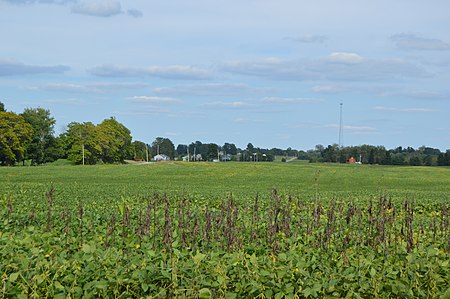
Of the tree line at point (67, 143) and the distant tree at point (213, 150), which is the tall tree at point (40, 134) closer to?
the tree line at point (67, 143)

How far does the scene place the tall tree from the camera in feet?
364

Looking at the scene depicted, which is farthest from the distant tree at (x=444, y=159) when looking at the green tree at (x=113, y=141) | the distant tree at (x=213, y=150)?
the distant tree at (x=213, y=150)

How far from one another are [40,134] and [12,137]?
19.3m

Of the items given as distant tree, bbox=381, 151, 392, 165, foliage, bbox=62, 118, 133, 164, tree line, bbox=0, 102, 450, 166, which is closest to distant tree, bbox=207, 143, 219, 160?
tree line, bbox=0, 102, 450, 166

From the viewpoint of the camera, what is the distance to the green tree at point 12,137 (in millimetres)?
92062

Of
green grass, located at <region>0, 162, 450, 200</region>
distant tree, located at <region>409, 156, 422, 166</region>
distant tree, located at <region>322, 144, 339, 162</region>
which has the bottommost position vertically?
green grass, located at <region>0, 162, 450, 200</region>

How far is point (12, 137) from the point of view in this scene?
92750 mm

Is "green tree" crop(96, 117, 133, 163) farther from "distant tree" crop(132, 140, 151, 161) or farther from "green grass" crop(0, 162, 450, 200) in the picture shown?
"green grass" crop(0, 162, 450, 200)

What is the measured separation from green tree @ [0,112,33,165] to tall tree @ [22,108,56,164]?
33.9 feet

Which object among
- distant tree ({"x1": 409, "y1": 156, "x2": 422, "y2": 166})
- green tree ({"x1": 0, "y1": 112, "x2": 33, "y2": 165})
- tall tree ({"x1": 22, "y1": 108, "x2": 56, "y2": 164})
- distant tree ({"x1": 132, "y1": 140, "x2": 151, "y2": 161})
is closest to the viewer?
green tree ({"x1": 0, "y1": 112, "x2": 33, "y2": 165})

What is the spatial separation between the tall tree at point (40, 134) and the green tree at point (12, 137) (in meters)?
10.3

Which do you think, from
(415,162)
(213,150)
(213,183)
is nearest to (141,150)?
(213,150)

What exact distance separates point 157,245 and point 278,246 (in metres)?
1.71

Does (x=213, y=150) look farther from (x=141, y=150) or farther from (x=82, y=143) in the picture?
(x=82, y=143)
